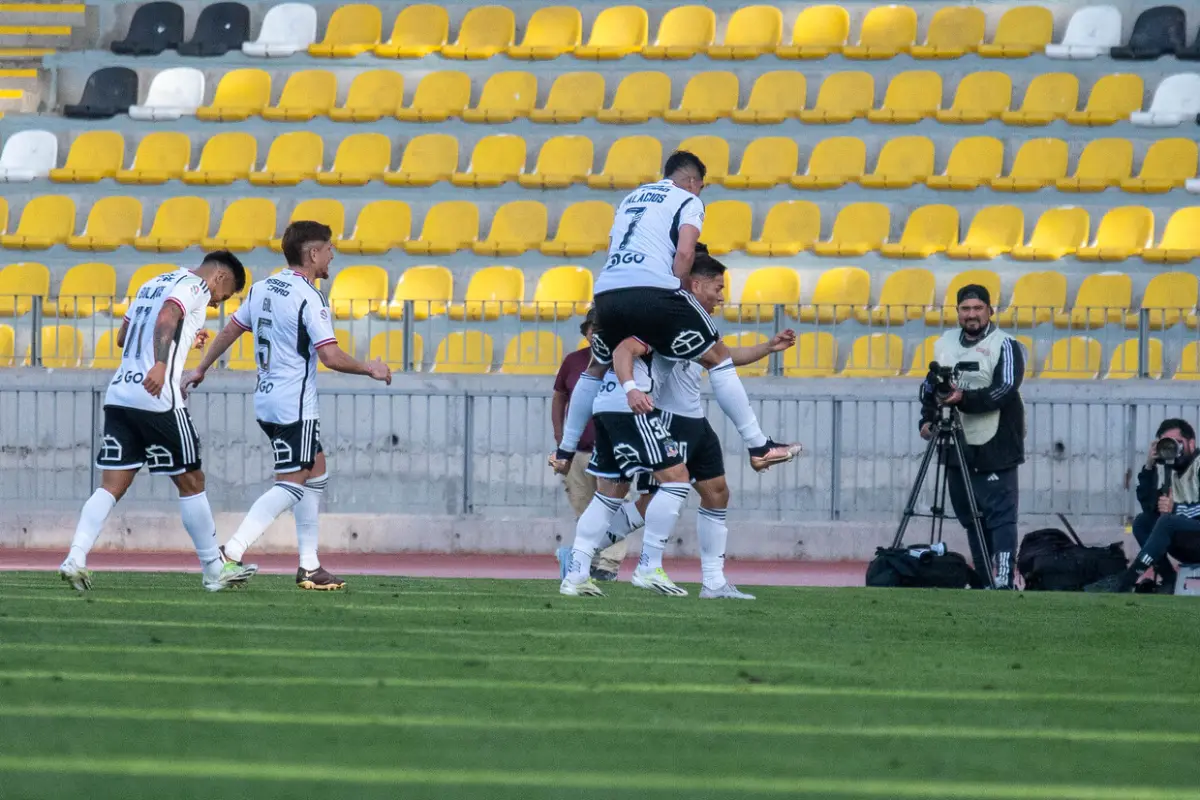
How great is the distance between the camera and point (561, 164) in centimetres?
1956

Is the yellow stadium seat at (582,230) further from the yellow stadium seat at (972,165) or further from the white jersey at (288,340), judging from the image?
the white jersey at (288,340)

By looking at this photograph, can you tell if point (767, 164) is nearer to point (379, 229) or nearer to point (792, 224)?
point (792, 224)

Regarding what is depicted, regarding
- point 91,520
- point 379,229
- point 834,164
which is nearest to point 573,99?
point 379,229

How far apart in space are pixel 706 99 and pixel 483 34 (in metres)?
3.09

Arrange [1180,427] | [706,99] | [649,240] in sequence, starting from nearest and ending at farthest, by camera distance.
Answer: [649,240] → [1180,427] → [706,99]

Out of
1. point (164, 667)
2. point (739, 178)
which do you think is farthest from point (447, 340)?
point (164, 667)

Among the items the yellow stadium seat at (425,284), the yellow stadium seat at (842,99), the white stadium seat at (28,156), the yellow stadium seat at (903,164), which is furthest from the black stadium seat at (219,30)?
the yellow stadium seat at (903,164)

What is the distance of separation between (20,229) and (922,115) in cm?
989

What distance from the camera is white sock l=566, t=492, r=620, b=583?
8.95m

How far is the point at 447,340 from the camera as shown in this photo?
15953mm

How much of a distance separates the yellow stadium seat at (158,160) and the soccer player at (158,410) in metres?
11.8

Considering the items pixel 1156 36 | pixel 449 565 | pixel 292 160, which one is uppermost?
pixel 1156 36

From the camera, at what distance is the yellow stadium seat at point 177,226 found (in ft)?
62.5

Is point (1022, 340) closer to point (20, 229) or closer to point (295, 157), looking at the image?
point (295, 157)
